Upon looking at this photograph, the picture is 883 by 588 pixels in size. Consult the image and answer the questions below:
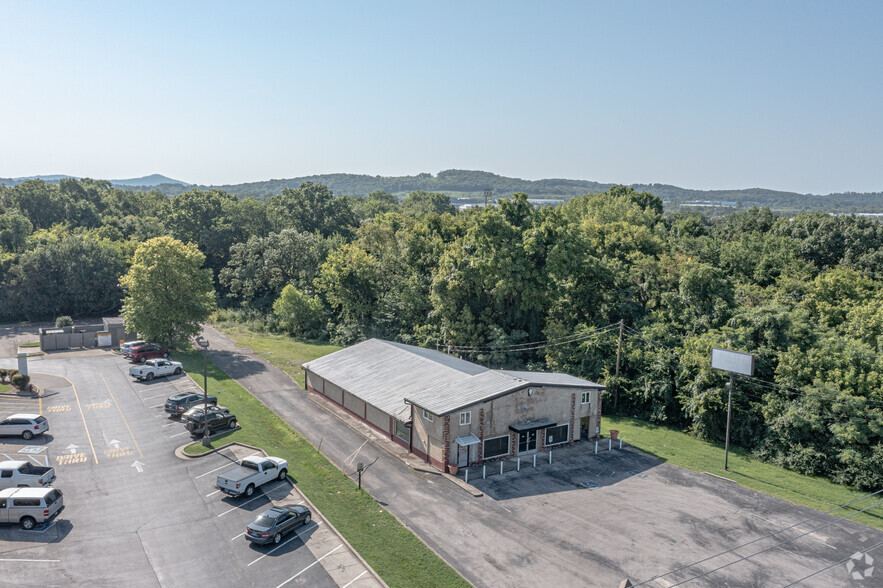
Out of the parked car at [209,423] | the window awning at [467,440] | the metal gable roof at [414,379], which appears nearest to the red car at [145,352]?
the metal gable roof at [414,379]

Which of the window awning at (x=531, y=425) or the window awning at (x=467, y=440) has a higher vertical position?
the window awning at (x=531, y=425)

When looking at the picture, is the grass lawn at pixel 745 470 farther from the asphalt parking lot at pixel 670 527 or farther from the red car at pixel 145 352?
the red car at pixel 145 352

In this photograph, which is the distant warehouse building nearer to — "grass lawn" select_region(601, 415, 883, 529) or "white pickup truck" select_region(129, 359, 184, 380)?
"grass lawn" select_region(601, 415, 883, 529)

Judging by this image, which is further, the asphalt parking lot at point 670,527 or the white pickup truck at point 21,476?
the white pickup truck at point 21,476

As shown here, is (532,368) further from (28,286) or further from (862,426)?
(28,286)

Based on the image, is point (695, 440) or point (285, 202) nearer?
point (695, 440)

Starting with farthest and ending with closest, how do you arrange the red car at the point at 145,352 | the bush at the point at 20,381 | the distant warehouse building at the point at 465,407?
the red car at the point at 145,352 < the bush at the point at 20,381 < the distant warehouse building at the point at 465,407

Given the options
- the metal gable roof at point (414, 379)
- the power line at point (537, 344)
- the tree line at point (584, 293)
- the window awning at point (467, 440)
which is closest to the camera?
the window awning at point (467, 440)

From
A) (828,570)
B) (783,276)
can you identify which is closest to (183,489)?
(828,570)
